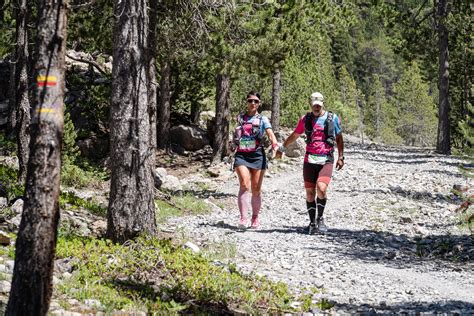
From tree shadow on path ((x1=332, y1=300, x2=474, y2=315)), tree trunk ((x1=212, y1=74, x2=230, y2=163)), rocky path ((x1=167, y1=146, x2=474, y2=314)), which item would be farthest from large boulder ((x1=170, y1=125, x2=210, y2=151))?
tree shadow on path ((x1=332, y1=300, x2=474, y2=315))

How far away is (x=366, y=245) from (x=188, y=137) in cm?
1406

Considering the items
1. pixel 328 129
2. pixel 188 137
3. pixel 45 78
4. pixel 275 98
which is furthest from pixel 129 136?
pixel 275 98

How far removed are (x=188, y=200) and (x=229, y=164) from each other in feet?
21.5

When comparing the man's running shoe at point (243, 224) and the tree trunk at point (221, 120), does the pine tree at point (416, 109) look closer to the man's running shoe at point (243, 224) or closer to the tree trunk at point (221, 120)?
the tree trunk at point (221, 120)

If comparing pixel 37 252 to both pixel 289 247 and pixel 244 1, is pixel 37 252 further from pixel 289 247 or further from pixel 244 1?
pixel 244 1

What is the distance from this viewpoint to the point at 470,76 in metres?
38.7

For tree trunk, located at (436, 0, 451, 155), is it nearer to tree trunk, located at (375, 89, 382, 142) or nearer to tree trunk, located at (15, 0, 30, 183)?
tree trunk, located at (15, 0, 30, 183)

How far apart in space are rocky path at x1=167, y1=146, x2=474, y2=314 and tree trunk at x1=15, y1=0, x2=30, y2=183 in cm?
328

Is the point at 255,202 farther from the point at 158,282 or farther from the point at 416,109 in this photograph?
the point at 416,109

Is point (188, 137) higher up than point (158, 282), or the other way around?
point (188, 137)

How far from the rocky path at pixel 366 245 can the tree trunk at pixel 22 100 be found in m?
3.28

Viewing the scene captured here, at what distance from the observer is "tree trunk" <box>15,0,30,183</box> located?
11.4 meters

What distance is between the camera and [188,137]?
2288 centimetres

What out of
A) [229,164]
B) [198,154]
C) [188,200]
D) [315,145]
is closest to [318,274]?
[315,145]
